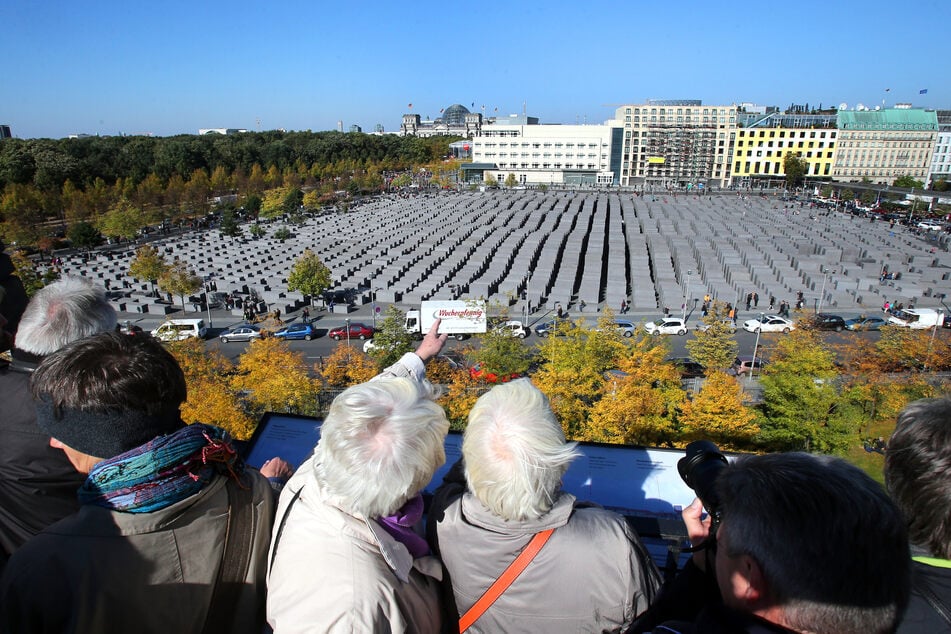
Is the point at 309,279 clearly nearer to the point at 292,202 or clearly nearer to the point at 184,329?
the point at 184,329

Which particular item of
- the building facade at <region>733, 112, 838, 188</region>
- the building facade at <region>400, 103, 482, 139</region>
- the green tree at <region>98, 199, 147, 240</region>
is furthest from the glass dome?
the green tree at <region>98, 199, 147, 240</region>

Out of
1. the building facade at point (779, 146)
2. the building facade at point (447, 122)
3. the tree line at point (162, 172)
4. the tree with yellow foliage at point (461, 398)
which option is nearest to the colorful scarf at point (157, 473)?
the tree with yellow foliage at point (461, 398)

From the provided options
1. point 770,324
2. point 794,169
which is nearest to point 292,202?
point 770,324

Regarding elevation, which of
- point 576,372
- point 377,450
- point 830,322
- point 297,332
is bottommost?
point 830,322

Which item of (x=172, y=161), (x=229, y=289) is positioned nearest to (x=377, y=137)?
(x=172, y=161)

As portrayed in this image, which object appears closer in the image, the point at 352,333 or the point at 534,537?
the point at 534,537

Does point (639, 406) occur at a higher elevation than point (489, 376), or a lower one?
higher

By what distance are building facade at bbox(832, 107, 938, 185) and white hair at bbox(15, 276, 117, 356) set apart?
164 ft

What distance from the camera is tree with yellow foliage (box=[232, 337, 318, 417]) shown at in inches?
298

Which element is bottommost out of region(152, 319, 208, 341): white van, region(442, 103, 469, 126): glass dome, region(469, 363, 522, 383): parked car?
region(469, 363, 522, 383): parked car

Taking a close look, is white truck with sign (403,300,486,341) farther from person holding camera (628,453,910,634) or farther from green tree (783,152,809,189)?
green tree (783,152,809,189)

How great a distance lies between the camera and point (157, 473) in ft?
2.79

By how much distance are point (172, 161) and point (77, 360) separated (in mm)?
39506

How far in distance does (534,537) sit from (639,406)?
598 centimetres
